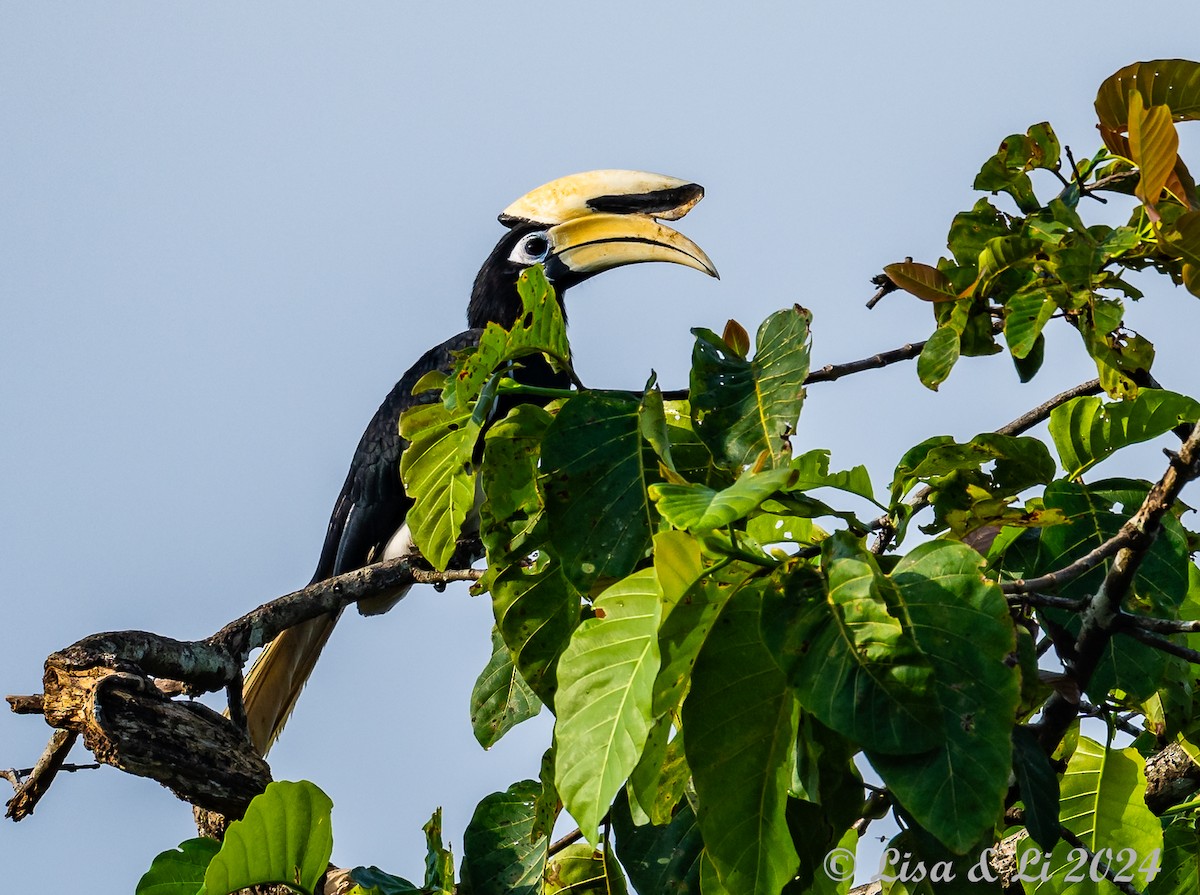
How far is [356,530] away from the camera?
592 cm

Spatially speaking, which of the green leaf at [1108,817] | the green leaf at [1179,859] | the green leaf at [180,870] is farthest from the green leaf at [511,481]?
the green leaf at [1179,859]

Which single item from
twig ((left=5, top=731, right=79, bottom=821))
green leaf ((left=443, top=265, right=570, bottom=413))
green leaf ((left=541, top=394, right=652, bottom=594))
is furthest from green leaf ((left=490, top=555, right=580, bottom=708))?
twig ((left=5, top=731, right=79, bottom=821))

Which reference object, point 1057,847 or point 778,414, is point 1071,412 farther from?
point 1057,847

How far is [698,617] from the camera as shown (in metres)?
1.66

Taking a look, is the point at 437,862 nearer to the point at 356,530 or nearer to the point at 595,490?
the point at 595,490

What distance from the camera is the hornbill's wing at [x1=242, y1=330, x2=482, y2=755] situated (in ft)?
16.8

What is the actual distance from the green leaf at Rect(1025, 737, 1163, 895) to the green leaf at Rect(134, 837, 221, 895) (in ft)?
5.34

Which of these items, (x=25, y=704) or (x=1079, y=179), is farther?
(x=25, y=704)

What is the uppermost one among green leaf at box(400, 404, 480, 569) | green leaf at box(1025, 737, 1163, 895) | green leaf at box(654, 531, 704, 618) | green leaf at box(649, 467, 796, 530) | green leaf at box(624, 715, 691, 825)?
green leaf at box(400, 404, 480, 569)

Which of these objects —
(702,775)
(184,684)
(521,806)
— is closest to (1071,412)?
(702,775)

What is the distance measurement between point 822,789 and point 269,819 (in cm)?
104

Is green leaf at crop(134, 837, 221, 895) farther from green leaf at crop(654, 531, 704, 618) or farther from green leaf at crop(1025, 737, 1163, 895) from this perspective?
green leaf at crop(1025, 737, 1163, 895)

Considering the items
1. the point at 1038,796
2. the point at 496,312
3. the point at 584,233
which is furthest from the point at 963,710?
the point at 496,312

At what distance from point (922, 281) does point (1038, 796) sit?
1012mm
